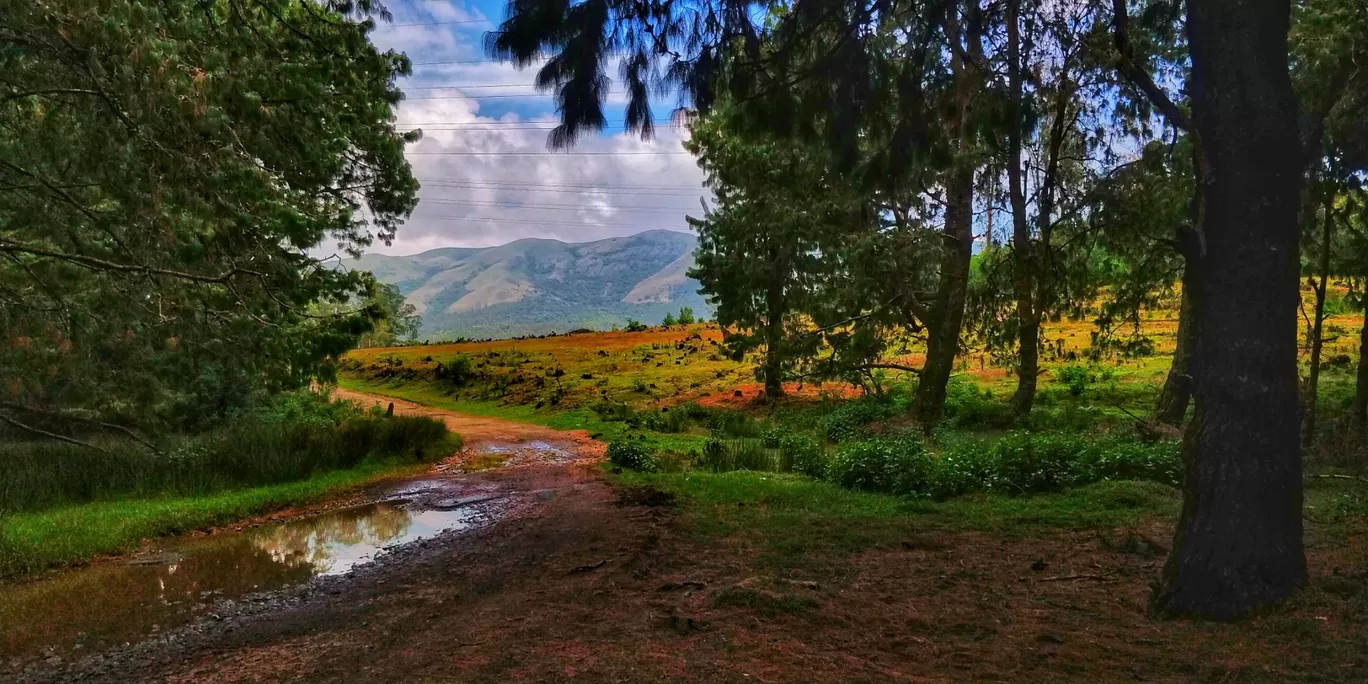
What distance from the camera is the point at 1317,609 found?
4.06 m

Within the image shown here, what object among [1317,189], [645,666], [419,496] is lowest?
[419,496]

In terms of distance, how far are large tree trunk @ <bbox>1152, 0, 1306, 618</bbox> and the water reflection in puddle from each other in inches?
310

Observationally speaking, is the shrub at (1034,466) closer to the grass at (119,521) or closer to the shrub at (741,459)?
the shrub at (741,459)

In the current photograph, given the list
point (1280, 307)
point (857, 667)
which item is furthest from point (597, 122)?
point (1280, 307)

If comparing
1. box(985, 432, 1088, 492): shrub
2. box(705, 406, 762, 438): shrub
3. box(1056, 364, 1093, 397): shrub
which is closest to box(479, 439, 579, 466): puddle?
box(705, 406, 762, 438): shrub

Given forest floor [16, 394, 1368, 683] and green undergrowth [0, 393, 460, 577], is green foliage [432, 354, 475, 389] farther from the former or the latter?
forest floor [16, 394, 1368, 683]

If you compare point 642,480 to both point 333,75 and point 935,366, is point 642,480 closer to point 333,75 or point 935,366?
point 333,75

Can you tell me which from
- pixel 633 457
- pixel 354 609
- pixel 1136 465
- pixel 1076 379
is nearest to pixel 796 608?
pixel 354 609

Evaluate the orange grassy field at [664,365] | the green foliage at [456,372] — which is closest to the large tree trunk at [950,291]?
the orange grassy field at [664,365]

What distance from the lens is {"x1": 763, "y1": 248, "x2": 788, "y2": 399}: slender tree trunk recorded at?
21345mm

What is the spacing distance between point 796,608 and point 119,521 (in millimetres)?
9212

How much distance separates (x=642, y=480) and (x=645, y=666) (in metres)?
7.48

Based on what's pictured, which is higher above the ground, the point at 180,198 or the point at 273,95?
the point at 273,95

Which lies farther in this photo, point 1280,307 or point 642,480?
point 642,480
